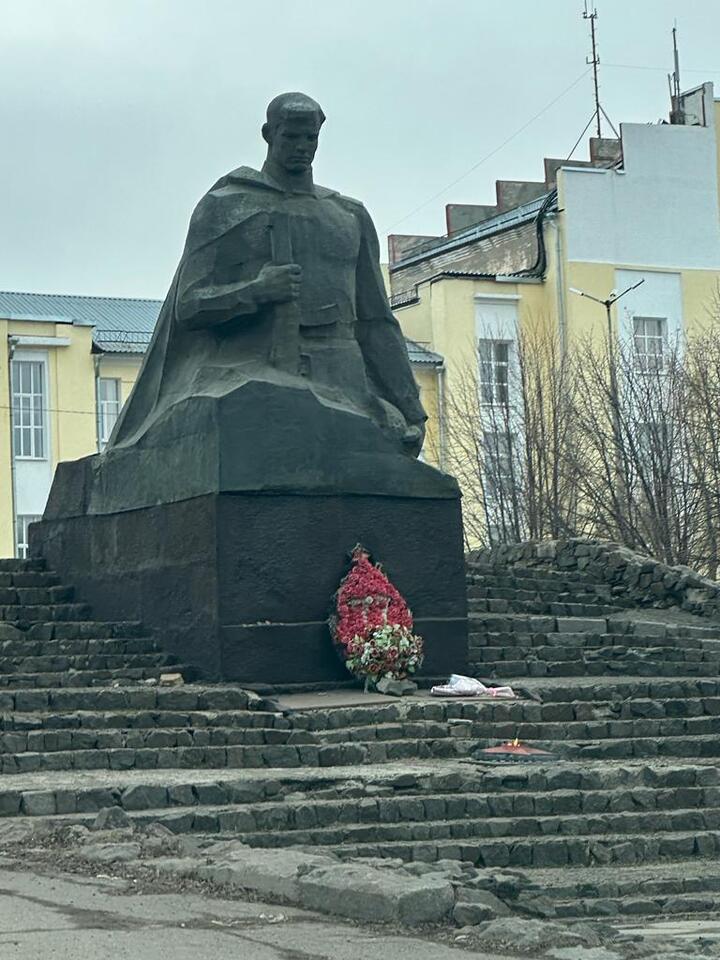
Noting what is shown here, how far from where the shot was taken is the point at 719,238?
42.6 meters

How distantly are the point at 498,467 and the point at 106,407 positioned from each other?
747 centimetres

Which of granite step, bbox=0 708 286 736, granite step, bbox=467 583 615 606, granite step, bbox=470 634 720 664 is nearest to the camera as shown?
granite step, bbox=0 708 286 736

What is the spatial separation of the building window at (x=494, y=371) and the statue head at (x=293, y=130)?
1715cm

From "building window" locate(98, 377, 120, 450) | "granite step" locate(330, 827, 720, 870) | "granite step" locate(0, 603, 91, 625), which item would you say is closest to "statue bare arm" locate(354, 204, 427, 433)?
"granite step" locate(0, 603, 91, 625)

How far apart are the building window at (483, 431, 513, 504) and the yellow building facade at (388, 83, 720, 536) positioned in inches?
102

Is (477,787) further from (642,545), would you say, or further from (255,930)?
(642,545)

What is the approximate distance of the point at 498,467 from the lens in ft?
115

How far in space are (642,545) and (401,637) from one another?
1437cm

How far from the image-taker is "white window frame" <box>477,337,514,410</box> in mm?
36500

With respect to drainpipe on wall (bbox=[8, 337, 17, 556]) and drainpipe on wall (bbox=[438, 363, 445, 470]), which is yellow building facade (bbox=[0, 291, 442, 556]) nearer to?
drainpipe on wall (bbox=[8, 337, 17, 556])

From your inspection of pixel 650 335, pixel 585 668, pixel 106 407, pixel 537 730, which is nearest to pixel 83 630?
pixel 585 668

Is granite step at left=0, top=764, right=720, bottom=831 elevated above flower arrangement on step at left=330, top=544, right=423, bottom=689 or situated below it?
below

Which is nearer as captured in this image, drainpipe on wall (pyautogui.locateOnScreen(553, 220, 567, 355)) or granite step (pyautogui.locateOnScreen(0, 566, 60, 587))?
granite step (pyautogui.locateOnScreen(0, 566, 60, 587))

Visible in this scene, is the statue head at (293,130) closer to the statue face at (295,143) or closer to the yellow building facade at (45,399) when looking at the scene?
the statue face at (295,143)
